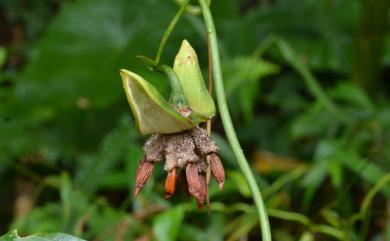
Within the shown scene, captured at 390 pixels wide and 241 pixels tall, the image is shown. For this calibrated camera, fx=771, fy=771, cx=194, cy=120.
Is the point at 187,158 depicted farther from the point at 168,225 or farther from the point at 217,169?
the point at 168,225

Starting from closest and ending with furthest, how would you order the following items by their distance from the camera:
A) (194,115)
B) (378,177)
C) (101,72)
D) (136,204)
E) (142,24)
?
(194,115) < (378,177) < (136,204) < (101,72) < (142,24)

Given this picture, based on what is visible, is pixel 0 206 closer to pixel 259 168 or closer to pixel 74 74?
pixel 74 74

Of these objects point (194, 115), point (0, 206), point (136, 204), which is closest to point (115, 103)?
point (0, 206)

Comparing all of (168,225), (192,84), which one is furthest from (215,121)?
(192,84)

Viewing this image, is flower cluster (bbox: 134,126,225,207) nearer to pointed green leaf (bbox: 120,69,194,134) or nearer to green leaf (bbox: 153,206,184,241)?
pointed green leaf (bbox: 120,69,194,134)

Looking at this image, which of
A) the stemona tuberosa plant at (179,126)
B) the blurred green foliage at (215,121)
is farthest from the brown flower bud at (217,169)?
the blurred green foliage at (215,121)

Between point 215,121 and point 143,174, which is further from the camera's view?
point 215,121
